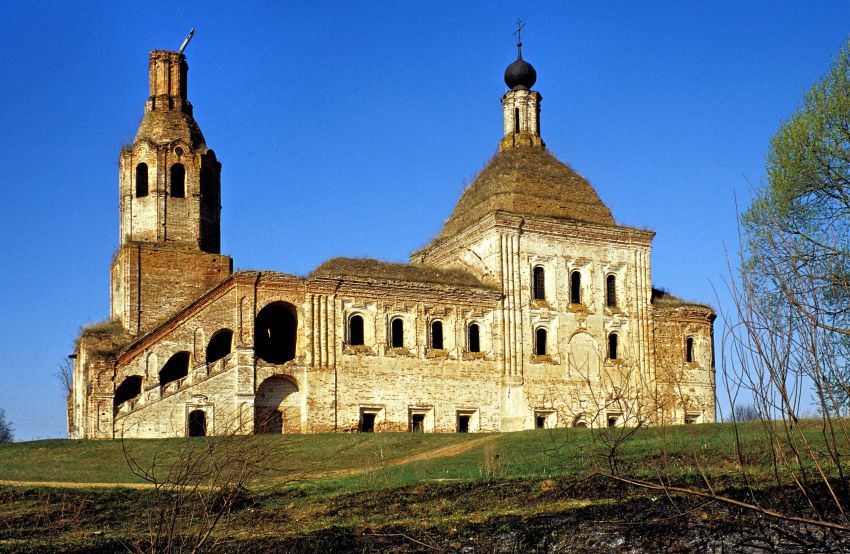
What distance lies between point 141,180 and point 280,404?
980cm

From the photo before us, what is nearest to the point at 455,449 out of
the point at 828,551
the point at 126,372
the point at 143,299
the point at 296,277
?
the point at 296,277

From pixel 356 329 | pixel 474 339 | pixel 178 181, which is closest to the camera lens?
pixel 356 329

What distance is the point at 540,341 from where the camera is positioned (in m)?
34.0

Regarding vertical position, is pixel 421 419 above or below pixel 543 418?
above

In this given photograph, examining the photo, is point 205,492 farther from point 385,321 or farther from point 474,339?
point 474,339

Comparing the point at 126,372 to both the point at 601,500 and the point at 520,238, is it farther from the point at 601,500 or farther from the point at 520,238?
the point at 601,500

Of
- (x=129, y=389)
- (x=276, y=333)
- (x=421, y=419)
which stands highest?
(x=276, y=333)

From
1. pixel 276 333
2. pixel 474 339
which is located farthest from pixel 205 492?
pixel 474 339

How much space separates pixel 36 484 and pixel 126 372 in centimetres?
1089

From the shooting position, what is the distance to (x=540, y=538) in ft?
39.6

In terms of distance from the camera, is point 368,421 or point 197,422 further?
point 368,421

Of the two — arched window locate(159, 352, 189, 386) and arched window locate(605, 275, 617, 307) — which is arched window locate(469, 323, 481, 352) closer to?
arched window locate(605, 275, 617, 307)

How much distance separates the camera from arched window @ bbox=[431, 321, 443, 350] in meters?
32.6

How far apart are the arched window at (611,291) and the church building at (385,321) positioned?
0.05m
